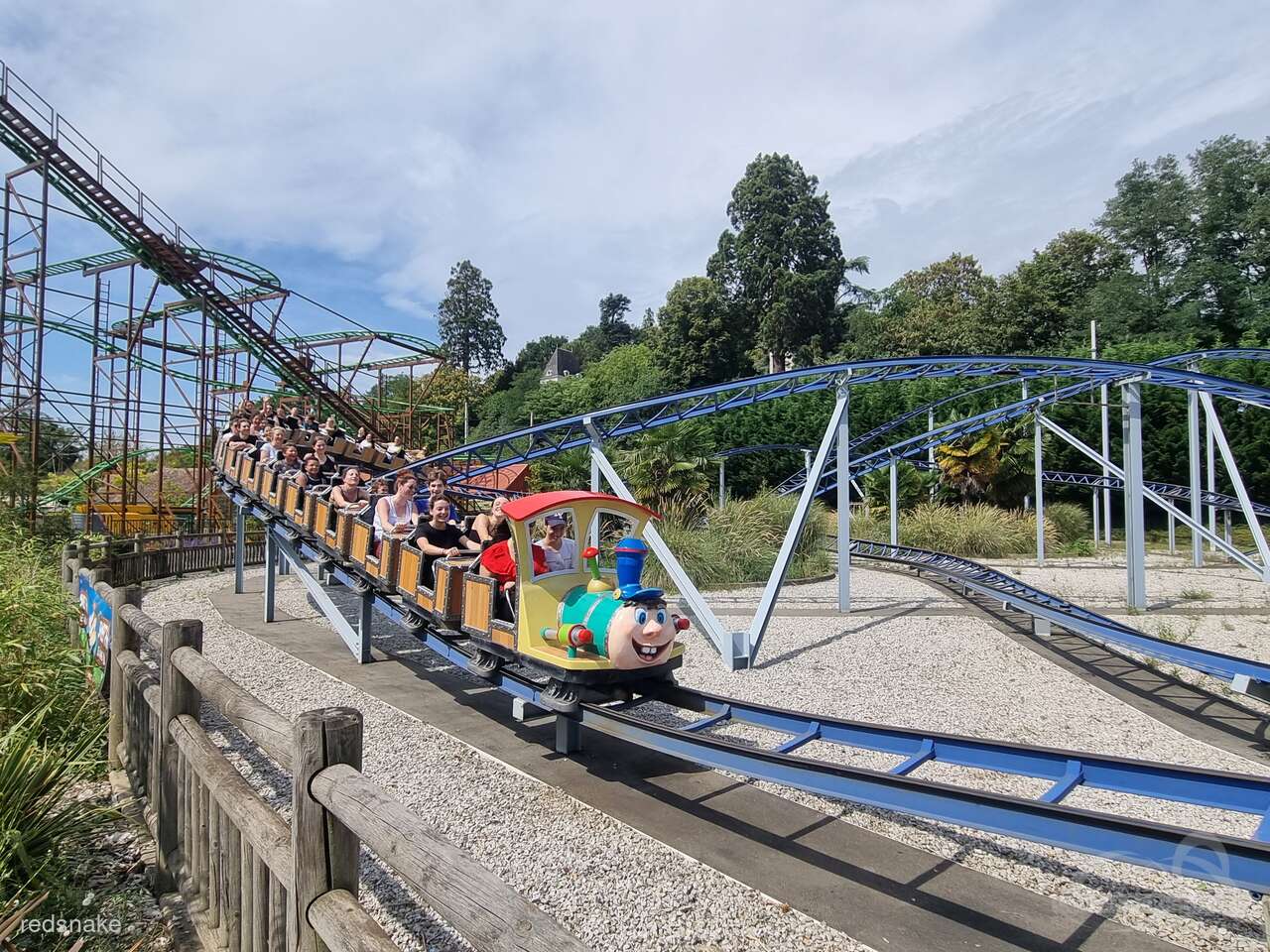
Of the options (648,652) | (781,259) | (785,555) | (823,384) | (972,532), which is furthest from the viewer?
(781,259)

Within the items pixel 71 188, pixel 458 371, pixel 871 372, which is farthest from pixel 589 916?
pixel 458 371

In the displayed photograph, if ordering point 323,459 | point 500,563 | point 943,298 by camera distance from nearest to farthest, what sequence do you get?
point 500,563 < point 323,459 < point 943,298

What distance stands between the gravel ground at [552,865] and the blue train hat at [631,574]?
137cm

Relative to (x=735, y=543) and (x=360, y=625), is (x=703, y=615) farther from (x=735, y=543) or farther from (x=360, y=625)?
(x=735, y=543)

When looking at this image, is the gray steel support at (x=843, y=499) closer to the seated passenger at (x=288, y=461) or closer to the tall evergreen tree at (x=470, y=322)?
the seated passenger at (x=288, y=461)

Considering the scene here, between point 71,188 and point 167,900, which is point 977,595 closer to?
point 167,900

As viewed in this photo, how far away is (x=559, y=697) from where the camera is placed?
519 cm

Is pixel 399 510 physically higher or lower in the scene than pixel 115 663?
higher

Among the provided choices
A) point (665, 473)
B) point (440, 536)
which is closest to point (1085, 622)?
point (440, 536)

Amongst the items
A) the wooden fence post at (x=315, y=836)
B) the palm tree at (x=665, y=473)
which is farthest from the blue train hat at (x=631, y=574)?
the palm tree at (x=665, y=473)

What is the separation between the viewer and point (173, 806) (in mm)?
3611

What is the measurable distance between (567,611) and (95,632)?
3.58 metres

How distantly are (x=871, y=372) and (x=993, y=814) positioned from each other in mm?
8175

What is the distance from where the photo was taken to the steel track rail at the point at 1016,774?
98.8 inches
